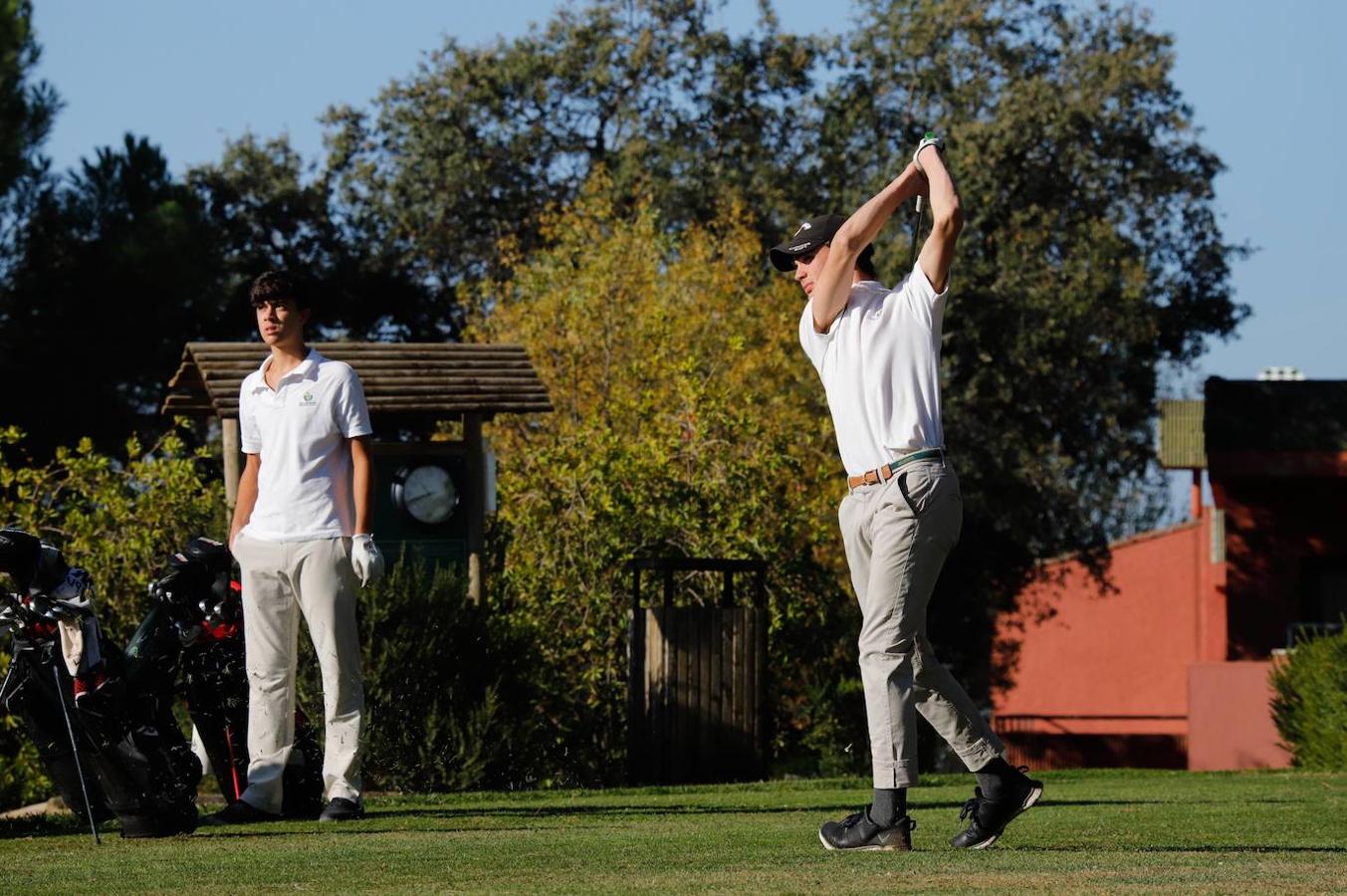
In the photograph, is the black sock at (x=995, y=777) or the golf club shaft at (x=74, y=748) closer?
the black sock at (x=995, y=777)

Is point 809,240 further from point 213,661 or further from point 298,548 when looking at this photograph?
point 213,661

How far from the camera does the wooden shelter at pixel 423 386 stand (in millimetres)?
15859

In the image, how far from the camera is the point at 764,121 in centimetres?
4088

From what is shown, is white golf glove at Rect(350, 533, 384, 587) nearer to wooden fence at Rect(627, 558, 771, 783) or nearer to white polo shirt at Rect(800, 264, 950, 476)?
white polo shirt at Rect(800, 264, 950, 476)

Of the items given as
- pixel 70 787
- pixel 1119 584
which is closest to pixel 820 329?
pixel 70 787

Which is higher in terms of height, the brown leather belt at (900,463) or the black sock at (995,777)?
the brown leather belt at (900,463)

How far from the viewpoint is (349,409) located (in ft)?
27.8

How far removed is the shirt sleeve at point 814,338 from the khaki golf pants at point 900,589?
0.46 metres

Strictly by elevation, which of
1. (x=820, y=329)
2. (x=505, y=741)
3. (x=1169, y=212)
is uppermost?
(x=1169, y=212)

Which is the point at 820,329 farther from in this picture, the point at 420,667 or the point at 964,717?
the point at 420,667

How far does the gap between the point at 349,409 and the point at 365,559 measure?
63 cm

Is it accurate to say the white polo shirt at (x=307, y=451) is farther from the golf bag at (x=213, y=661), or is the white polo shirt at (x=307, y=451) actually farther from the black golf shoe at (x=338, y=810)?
the black golf shoe at (x=338, y=810)

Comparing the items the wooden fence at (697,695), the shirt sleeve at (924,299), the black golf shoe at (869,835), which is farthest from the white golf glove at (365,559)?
the wooden fence at (697,695)

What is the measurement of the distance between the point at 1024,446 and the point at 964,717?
30.1 meters
